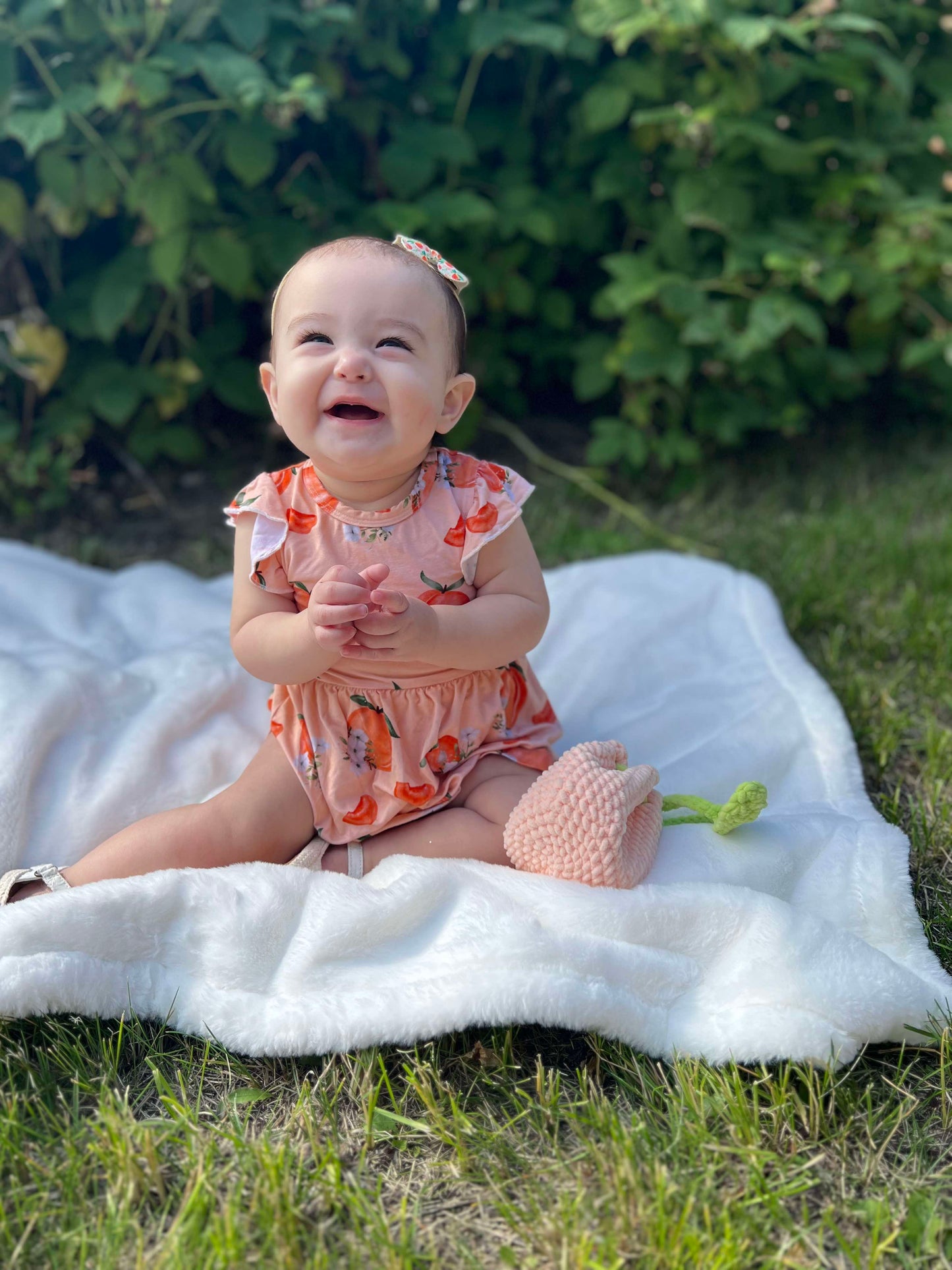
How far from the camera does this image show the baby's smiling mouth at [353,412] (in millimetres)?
1381

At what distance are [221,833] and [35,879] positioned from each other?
235 mm

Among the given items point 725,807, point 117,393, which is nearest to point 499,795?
point 725,807

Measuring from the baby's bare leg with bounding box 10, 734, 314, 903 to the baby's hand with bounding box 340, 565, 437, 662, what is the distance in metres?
0.25

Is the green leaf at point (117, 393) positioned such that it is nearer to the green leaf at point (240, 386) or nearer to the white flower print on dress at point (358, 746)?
the green leaf at point (240, 386)

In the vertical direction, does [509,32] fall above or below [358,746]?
above

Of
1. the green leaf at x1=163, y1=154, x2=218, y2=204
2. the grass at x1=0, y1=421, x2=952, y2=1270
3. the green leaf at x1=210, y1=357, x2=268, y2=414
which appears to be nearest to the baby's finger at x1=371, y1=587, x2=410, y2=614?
the grass at x1=0, y1=421, x2=952, y2=1270

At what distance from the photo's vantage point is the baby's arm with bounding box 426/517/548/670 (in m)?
1.41

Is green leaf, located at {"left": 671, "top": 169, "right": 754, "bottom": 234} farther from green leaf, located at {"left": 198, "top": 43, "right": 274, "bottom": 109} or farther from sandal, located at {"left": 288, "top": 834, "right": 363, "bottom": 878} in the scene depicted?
sandal, located at {"left": 288, "top": 834, "right": 363, "bottom": 878}

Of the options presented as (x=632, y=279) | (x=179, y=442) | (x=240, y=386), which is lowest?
(x=179, y=442)

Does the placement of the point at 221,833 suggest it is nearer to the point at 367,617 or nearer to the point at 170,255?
the point at 367,617

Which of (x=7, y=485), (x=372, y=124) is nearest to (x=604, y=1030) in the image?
(x=7, y=485)

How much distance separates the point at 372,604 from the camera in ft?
4.33

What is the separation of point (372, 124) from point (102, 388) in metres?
0.94

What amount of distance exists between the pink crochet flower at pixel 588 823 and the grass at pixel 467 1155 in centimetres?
19
